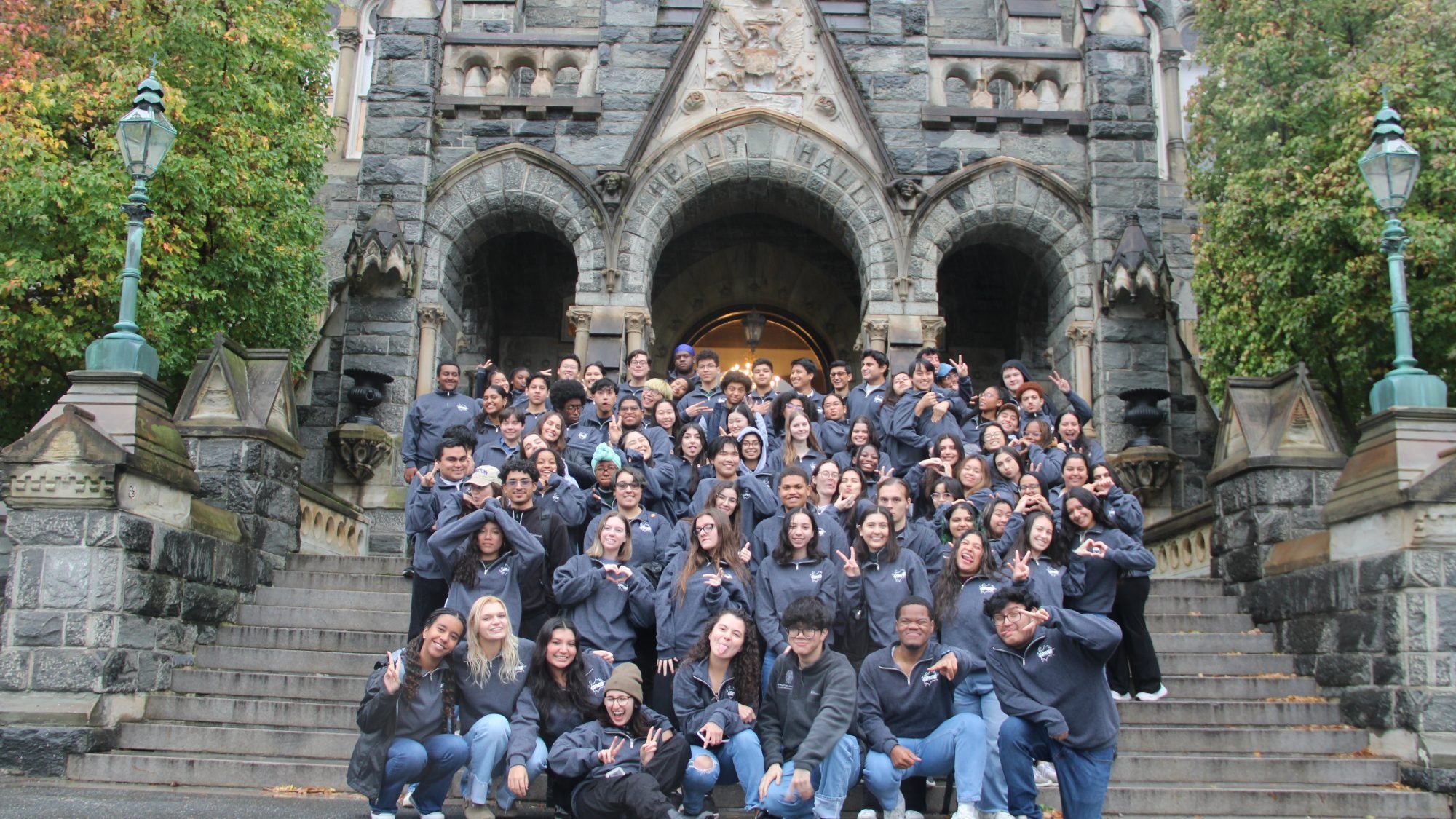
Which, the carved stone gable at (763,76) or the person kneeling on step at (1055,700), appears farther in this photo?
the carved stone gable at (763,76)

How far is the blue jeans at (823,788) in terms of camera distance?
561 centimetres

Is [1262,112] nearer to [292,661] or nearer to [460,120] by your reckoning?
[460,120]

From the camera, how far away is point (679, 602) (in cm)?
656

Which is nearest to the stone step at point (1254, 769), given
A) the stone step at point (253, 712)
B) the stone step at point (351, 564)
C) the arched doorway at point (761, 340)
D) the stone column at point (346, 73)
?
the stone step at point (253, 712)

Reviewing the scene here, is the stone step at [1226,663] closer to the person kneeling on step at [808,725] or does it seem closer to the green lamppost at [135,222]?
the person kneeling on step at [808,725]

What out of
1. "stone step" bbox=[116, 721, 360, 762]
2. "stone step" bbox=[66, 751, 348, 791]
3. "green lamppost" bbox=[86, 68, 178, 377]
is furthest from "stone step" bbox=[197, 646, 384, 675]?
"green lamppost" bbox=[86, 68, 178, 377]

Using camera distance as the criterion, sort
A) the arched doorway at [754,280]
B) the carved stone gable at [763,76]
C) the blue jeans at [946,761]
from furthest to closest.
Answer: the arched doorway at [754,280]
the carved stone gable at [763,76]
the blue jeans at [946,761]

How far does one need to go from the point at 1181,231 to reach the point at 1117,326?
635 cm

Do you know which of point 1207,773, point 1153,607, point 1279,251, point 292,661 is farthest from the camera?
point 1279,251

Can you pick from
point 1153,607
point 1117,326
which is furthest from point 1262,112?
point 1153,607

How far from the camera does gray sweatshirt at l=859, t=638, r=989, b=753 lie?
237 inches

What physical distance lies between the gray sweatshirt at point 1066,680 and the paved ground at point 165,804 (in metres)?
2.61

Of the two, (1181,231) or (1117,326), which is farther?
(1181,231)

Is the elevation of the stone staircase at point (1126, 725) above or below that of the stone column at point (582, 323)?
below
